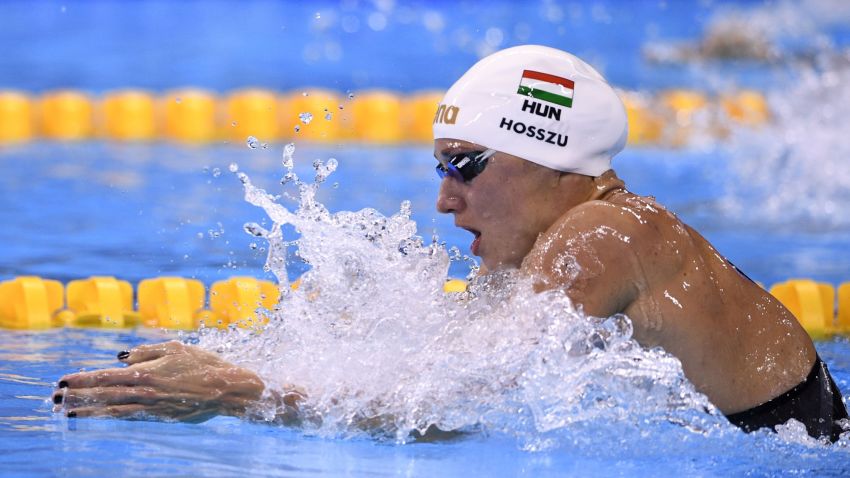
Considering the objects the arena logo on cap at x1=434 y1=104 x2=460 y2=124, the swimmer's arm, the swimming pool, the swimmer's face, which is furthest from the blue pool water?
the arena logo on cap at x1=434 y1=104 x2=460 y2=124

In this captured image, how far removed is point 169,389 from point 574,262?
2.56 feet

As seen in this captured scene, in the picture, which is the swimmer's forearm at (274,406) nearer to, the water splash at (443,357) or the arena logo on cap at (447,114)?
the water splash at (443,357)

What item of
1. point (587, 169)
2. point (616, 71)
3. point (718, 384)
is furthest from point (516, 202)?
point (616, 71)

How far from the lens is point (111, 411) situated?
2127 mm

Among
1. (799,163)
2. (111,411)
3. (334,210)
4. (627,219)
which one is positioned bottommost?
(111,411)

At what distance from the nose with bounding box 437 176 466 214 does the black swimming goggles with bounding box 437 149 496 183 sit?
0.05 feet

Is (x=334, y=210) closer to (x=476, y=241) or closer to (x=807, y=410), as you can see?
(x=476, y=241)

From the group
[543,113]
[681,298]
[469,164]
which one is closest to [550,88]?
[543,113]

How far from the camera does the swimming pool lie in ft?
7.43

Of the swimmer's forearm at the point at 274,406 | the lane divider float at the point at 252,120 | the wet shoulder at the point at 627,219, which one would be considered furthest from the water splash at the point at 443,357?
the lane divider float at the point at 252,120

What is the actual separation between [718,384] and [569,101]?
64cm

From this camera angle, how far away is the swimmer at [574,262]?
6.89 feet

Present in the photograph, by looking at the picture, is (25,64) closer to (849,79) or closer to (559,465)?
(849,79)

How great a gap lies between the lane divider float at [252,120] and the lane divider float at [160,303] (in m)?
4.18
